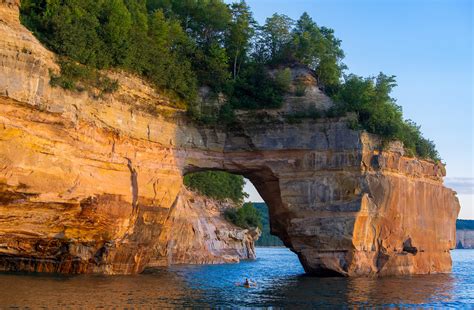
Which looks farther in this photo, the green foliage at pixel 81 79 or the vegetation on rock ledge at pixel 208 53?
the vegetation on rock ledge at pixel 208 53

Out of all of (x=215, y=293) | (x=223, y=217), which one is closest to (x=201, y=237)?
(x=223, y=217)

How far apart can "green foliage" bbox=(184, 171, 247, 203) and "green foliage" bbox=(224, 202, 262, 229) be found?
→ 2186 mm

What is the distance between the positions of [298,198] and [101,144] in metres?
12.6

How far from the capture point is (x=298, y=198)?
34062 millimetres

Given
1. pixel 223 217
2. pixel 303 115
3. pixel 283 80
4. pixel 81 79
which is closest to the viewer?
pixel 81 79

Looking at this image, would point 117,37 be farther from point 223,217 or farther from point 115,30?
point 223,217

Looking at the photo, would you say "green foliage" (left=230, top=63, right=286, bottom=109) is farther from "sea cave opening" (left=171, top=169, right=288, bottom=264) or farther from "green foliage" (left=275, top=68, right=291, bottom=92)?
"sea cave opening" (left=171, top=169, right=288, bottom=264)

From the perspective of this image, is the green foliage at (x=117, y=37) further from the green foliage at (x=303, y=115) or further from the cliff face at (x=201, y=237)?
the cliff face at (x=201, y=237)

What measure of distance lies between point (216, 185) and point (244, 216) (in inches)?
236

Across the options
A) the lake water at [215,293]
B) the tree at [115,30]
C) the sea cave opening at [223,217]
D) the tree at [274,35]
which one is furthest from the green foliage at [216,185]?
the lake water at [215,293]

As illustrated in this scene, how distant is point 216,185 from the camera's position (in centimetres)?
7719

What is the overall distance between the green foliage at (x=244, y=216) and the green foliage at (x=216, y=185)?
219cm

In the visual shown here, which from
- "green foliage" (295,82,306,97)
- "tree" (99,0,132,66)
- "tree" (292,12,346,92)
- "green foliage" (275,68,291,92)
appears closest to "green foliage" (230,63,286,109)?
"green foliage" (275,68,291,92)

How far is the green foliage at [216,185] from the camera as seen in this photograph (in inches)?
2933
